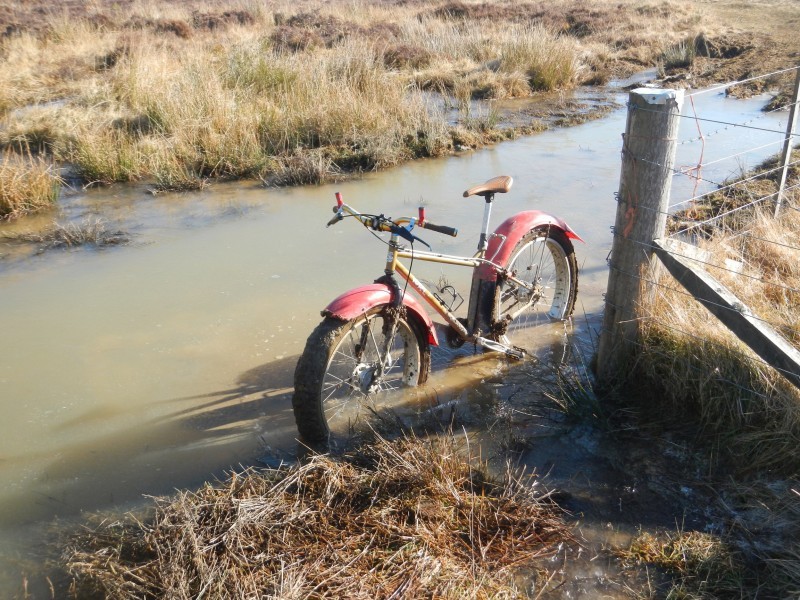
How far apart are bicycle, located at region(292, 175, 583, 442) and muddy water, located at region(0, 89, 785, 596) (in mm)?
306

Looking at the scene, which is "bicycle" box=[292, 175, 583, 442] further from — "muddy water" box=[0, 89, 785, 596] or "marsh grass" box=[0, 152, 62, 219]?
"marsh grass" box=[0, 152, 62, 219]

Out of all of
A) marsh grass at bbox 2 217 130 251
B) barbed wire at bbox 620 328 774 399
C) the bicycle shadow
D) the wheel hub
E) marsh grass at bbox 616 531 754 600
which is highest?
barbed wire at bbox 620 328 774 399

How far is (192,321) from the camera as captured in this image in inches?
234

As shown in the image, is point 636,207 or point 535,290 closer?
point 636,207

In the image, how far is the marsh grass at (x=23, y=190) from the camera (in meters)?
8.13

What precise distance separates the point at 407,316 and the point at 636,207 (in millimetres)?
1441

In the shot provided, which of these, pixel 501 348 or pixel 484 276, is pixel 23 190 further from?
pixel 501 348

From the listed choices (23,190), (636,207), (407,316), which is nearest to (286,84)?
(23,190)

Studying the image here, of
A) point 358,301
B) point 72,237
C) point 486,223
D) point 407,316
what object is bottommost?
point 72,237

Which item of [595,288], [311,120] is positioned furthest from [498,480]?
[311,120]

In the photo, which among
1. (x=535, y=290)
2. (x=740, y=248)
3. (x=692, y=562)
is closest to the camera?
(x=692, y=562)

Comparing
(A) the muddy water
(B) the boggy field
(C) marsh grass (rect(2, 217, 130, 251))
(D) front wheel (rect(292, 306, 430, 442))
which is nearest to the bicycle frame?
(D) front wheel (rect(292, 306, 430, 442))

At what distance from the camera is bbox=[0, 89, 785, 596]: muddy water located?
14.0ft

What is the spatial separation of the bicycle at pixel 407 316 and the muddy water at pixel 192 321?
306 mm
